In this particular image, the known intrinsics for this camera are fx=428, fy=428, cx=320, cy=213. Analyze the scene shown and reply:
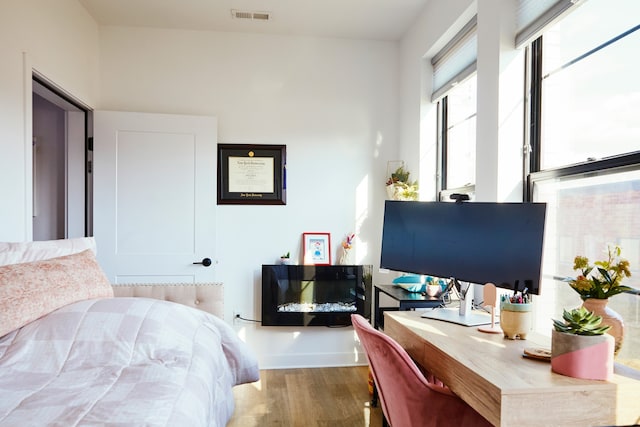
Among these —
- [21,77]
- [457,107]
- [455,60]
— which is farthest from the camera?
[457,107]

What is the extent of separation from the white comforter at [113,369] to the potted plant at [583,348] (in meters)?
1.16

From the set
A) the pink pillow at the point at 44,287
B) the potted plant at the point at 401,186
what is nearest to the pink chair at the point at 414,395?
the pink pillow at the point at 44,287

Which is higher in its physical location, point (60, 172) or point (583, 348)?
point (60, 172)

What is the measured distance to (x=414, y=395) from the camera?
1.46m

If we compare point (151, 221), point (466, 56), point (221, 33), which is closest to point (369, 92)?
point (466, 56)

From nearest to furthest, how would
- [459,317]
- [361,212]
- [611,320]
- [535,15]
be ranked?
[611,320], [459,317], [535,15], [361,212]

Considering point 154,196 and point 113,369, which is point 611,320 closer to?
point 113,369

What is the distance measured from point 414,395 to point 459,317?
23.0 inches

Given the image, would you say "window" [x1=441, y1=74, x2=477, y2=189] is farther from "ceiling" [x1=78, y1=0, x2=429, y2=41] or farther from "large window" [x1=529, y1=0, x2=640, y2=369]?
"ceiling" [x1=78, y1=0, x2=429, y2=41]

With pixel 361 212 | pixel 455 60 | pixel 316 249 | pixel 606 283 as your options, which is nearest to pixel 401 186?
pixel 361 212

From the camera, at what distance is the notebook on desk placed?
6.05 feet

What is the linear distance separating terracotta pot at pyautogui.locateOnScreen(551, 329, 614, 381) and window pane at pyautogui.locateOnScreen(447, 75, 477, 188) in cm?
171

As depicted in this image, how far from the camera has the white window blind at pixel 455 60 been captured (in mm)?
2727

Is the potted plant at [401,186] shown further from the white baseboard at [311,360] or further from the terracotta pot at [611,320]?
the terracotta pot at [611,320]
